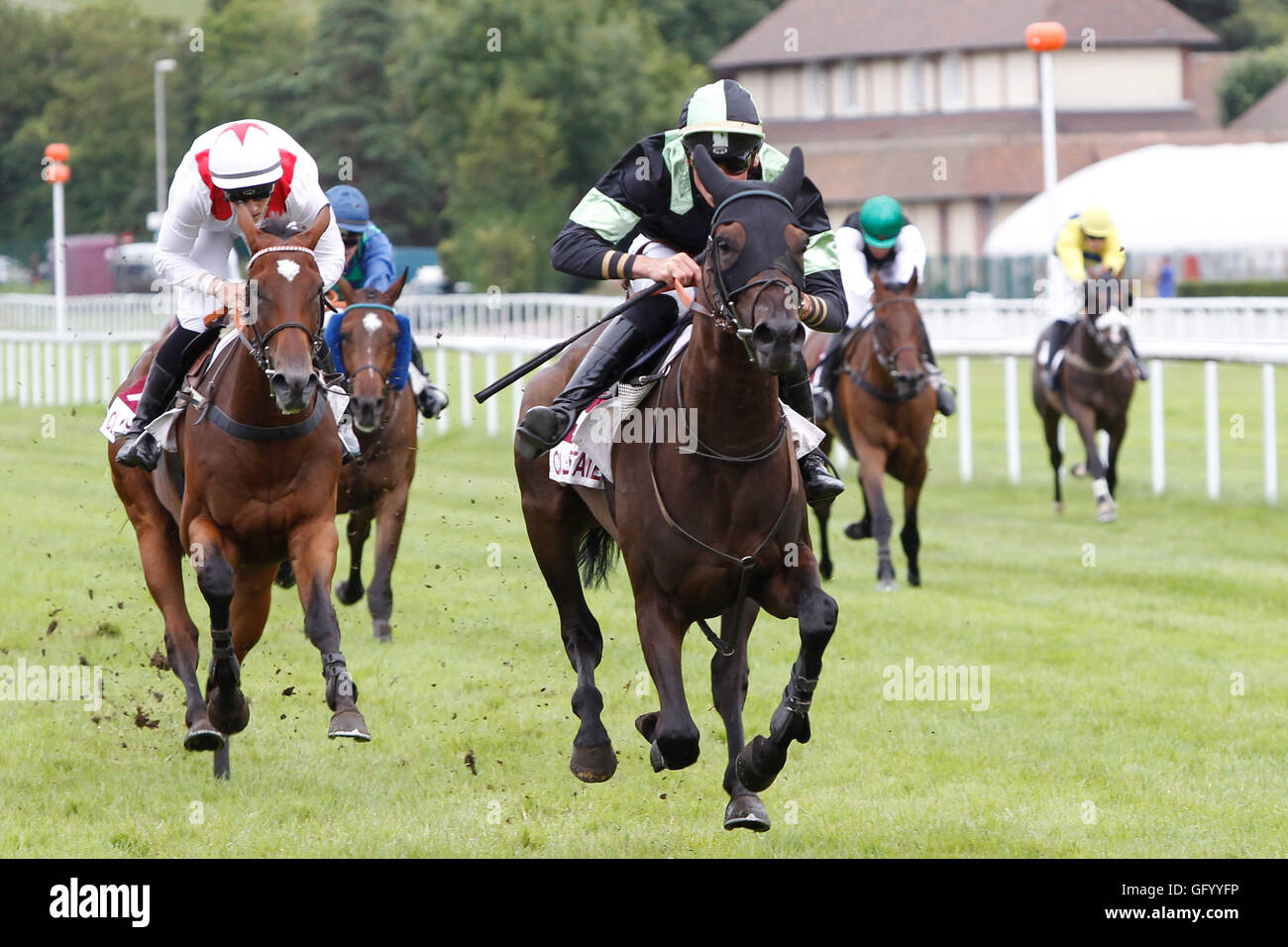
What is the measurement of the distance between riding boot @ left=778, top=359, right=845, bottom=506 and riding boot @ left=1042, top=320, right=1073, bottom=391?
9164 mm

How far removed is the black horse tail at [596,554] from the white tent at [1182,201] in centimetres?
2965

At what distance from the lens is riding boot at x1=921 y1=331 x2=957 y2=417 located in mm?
10758

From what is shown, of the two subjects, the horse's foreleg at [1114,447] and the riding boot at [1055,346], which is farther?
the riding boot at [1055,346]

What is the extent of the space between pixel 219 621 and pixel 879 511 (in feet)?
18.7

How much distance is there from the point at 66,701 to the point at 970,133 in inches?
1801

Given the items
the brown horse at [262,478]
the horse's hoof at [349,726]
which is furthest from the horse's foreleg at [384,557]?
the horse's hoof at [349,726]

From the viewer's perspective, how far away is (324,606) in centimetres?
590

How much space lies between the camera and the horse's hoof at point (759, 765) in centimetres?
501

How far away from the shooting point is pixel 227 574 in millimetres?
5805

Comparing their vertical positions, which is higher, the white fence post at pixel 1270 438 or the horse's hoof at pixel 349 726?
the white fence post at pixel 1270 438

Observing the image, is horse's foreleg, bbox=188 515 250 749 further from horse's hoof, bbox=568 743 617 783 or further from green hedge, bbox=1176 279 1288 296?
green hedge, bbox=1176 279 1288 296

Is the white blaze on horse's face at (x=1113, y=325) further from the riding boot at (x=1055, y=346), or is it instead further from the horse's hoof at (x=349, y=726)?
the horse's hoof at (x=349, y=726)

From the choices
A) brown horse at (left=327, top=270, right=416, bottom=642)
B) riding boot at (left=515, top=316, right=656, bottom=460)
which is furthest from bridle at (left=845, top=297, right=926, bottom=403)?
riding boot at (left=515, top=316, right=656, bottom=460)

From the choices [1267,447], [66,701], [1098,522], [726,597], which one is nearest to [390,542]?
[66,701]
